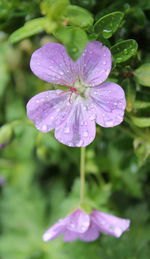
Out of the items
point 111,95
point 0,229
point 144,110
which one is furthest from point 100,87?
point 0,229

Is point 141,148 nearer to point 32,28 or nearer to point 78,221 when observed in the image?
point 78,221

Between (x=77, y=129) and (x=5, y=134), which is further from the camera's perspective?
Result: (x=5, y=134)

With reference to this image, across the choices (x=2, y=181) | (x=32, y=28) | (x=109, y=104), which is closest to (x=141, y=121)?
(x=109, y=104)

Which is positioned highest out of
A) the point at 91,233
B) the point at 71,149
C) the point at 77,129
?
the point at 77,129

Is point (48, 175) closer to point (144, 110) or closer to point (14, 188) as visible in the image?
point (14, 188)

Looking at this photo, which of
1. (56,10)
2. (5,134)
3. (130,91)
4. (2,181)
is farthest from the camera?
(2,181)

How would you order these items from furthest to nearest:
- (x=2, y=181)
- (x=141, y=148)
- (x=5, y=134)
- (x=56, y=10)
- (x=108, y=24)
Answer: (x=2, y=181) → (x=5, y=134) → (x=141, y=148) → (x=108, y=24) → (x=56, y=10)

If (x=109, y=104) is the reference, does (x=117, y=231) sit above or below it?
below
